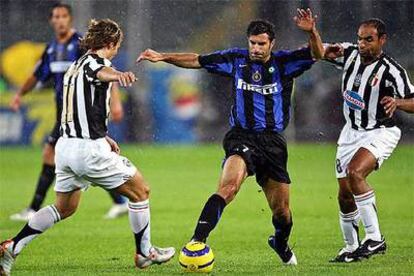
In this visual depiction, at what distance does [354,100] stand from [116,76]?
2.44 m

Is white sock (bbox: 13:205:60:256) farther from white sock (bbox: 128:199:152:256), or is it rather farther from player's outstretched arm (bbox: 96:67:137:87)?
player's outstretched arm (bbox: 96:67:137:87)

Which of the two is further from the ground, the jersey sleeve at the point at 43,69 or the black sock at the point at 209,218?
the jersey sleeve at the point at 43,69

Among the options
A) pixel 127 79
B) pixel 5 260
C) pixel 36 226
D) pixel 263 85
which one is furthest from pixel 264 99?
pixel 5 260

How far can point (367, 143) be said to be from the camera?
9422mm

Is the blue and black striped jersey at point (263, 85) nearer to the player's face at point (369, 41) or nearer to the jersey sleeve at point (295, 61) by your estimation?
the jersey sleeve at point (295, 61)

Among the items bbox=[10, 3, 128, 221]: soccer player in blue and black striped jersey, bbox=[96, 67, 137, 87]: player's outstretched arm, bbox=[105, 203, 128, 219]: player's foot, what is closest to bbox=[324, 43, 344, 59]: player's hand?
bbox=[96, 67, 137, 87]: player's outstretched arm

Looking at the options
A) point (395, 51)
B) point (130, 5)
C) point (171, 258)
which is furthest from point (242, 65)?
point (130, 5)

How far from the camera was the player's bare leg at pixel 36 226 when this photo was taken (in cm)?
826

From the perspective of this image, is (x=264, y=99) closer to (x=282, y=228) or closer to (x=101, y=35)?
(x=282, y=228)

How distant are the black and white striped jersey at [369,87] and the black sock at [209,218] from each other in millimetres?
1842

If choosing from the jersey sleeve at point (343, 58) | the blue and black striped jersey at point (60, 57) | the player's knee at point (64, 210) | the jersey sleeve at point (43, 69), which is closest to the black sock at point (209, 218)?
the player's knee at point (64, 210)

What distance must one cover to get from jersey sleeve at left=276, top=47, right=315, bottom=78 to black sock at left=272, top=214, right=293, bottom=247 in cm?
119

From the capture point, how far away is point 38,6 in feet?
59.5

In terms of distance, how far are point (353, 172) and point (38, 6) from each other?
10.2m
